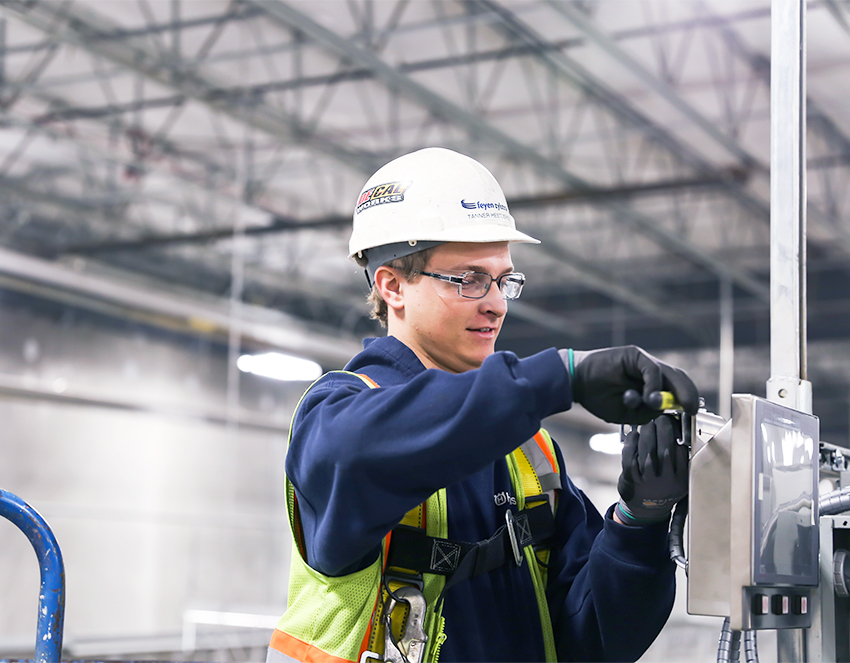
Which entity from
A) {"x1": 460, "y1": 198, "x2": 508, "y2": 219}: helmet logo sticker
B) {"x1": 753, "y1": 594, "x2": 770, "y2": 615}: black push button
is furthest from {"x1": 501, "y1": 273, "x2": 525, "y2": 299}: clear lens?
{"x1": 753, "y1": 594, "x2": 770, "y2": 615}: black push button

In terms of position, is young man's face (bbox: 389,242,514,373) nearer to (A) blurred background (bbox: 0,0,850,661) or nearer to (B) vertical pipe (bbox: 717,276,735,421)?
(A) blurred background (bbox: 0,0,850,661)

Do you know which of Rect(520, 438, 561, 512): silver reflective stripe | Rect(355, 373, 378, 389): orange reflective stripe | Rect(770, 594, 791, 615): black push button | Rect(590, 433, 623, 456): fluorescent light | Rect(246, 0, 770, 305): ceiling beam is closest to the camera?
Rect(770, 594, 791, 615): black push button

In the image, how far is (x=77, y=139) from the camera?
8.54 metres

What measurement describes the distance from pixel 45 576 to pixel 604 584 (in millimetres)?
966

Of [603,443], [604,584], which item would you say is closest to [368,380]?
[604,584]

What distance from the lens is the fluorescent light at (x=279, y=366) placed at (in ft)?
28.9

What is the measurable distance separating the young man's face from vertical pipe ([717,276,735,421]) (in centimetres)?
964

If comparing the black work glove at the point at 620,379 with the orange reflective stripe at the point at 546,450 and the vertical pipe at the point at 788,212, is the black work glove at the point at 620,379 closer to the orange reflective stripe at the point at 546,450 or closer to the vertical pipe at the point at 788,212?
the orange reflective stripe at the point at 546,450

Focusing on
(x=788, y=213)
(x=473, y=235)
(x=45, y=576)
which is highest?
(x=788, y=213)

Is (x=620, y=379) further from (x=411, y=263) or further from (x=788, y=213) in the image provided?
(x=788, y=213)

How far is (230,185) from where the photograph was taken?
366 inches

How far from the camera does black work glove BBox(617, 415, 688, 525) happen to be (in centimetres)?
150

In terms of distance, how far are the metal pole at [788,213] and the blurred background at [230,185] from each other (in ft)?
17.4

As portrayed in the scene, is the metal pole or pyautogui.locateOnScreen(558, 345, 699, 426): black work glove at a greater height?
the metal pole
